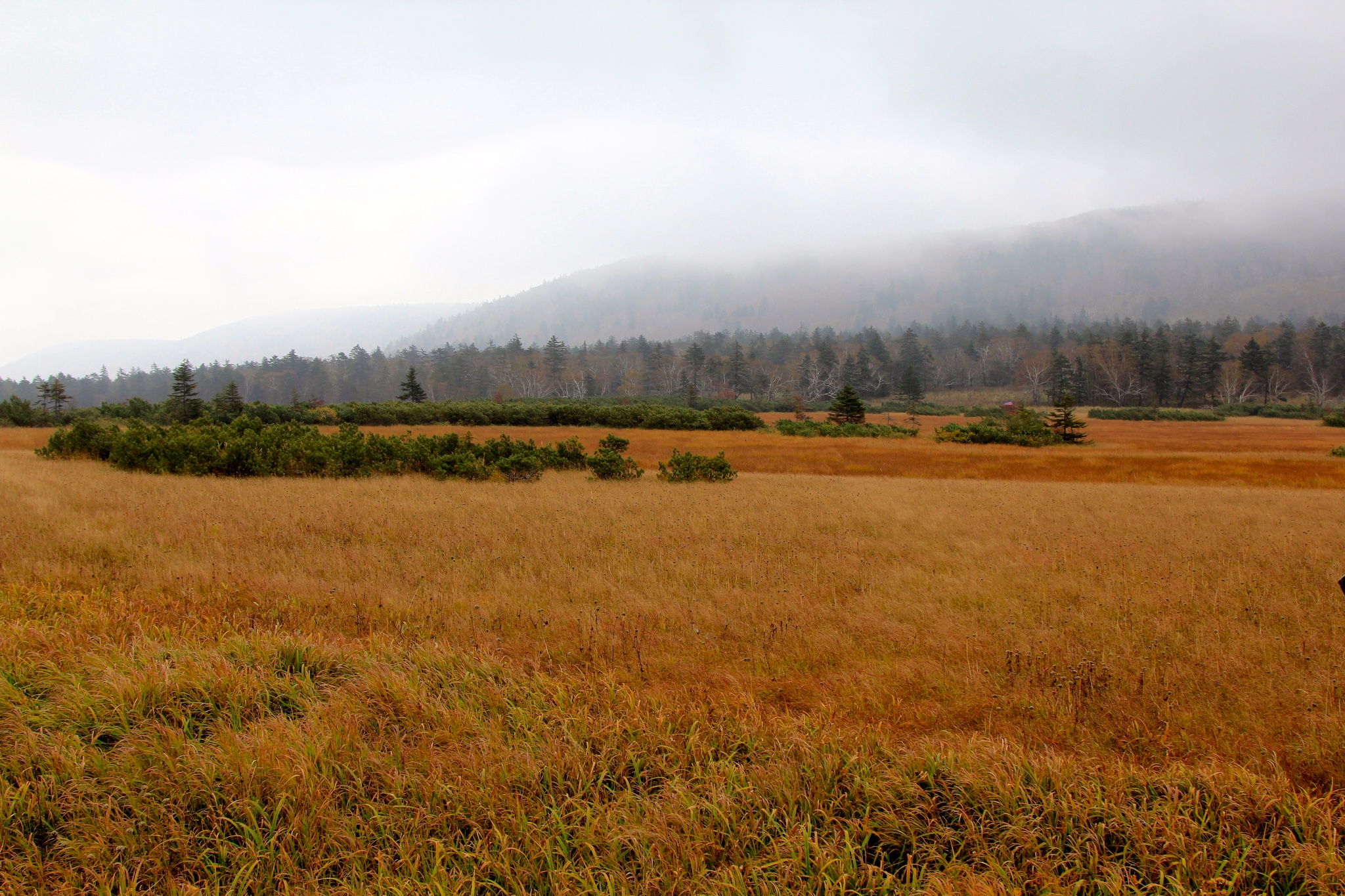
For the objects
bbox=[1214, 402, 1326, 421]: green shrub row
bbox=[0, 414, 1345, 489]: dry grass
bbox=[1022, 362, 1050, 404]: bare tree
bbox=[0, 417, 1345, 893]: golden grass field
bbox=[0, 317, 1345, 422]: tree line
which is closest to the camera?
bbox=[0, 417, 1345, 893]: golden grass field

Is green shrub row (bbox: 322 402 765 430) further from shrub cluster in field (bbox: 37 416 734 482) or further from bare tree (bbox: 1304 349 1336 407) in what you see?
bare tree (bbox: 1304 349 1336 407)

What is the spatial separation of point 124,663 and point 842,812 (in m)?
5.58

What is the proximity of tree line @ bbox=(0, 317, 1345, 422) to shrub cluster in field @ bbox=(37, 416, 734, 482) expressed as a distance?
5464 centimetres

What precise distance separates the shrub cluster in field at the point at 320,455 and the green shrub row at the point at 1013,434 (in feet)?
107

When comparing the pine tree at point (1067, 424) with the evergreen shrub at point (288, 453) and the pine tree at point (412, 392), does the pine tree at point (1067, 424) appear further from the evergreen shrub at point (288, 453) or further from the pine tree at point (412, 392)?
the pine tree at point (412, 392)

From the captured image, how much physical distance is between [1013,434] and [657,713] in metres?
49.4

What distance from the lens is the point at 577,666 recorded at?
5418 mm

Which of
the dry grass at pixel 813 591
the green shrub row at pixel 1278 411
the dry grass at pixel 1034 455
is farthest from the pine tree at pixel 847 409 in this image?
the green shrub row at pixel 1278 411

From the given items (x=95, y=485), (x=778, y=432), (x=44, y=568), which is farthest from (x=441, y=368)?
(x=44, y=568)

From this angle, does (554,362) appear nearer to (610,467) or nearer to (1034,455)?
(1034,455)

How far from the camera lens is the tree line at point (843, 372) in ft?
319

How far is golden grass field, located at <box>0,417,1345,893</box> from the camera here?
2.97 metres

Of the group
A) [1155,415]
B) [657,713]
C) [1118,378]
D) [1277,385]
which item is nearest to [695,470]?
[657,713]

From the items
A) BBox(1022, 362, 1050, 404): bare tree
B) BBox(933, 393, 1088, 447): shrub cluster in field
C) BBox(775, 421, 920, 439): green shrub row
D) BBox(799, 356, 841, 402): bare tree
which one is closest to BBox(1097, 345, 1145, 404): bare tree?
BBox(1022, 362, 1050, 404): bare tree
